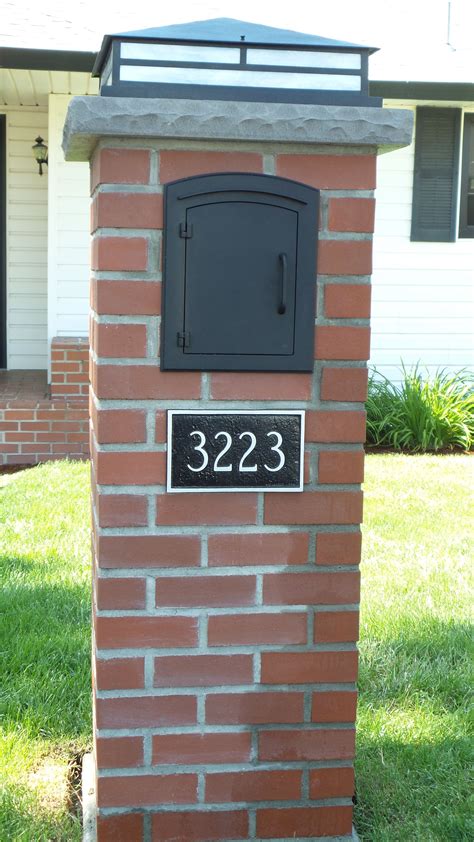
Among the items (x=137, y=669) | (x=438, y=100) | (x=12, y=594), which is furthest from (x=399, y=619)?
(x=438, y=100)

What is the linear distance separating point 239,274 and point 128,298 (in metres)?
0.27

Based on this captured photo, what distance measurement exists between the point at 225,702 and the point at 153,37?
63.0 inches

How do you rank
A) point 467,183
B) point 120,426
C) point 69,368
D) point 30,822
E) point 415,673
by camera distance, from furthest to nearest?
point 467,183, point 69,368, point 415,673, point 30,822, point 120,426

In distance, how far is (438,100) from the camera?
29.5 feet

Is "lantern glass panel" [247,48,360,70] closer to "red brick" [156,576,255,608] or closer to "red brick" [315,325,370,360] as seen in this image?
"red brick" [315,325,370,360]

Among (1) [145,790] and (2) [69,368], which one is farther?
(2) [69,368]

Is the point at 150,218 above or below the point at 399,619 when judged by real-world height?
above

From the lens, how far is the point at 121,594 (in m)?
2.46

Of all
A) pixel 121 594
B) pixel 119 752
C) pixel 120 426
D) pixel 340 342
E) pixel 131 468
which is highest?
pixel 340 342

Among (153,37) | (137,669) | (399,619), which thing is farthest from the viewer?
(399,619)

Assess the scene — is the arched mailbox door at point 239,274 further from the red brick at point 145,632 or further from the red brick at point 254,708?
the red brick at point 254,708

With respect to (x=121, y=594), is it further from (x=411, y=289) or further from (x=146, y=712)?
(x=411, y=289)

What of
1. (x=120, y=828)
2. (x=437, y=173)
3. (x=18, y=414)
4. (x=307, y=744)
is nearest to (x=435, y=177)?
(x=437, y=173)

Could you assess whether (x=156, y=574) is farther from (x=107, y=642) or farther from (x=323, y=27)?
(x=323, y=27)
